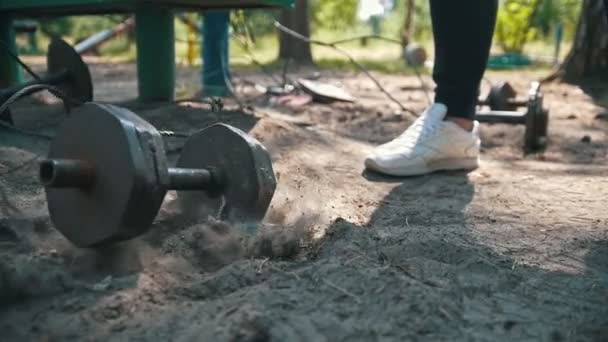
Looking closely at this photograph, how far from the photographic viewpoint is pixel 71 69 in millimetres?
2359

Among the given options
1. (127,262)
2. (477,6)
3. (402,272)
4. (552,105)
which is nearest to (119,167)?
(127,262)

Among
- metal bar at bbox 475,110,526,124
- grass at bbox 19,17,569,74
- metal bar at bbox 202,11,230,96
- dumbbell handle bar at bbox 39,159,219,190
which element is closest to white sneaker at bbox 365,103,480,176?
metal bar at bbox 475,110,526,124

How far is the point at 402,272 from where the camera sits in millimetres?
1065

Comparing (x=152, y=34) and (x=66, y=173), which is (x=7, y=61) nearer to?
(x=152, y=34)

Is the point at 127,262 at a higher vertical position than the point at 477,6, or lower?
lower

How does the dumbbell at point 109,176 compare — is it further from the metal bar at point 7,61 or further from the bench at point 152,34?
the metal bar at point 7,61

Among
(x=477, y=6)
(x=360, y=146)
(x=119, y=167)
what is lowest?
(x=360, y=146)

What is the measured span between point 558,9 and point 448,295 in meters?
12.2

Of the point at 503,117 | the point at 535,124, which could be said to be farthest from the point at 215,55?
the point at 535,124

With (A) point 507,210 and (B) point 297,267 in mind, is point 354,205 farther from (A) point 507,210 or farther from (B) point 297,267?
(B) point 297,267

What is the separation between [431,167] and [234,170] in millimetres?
962

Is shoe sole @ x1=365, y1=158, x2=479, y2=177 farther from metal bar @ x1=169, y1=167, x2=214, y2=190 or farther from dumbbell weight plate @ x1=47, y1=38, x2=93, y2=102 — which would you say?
dumbbell weight plate @ x1=47, y1=38, x2=93, y2=102

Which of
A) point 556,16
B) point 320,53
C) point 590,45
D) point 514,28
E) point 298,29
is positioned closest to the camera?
point 590,45

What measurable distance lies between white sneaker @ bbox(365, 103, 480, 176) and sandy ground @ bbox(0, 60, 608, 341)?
2.2 inches
